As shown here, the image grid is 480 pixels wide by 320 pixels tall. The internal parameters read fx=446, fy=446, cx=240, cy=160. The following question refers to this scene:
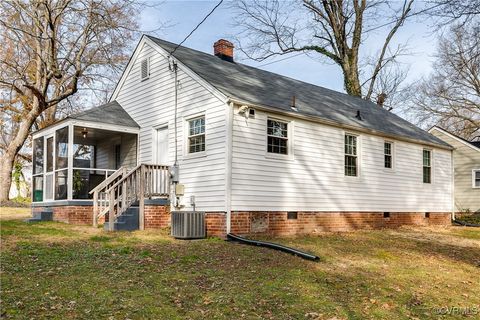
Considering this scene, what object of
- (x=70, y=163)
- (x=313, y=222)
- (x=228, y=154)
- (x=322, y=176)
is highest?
(x=228, y=154)

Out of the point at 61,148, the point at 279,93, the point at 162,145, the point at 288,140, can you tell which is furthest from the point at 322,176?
the point at 61,148

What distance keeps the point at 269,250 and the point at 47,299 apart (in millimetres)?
5002

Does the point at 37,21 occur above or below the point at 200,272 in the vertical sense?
above

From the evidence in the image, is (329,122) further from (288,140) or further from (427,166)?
(427,166)

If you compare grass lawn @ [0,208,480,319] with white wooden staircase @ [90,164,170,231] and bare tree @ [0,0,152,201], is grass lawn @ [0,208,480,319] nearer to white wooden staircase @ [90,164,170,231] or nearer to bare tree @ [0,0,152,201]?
white wooden staircase @ [90,164,170,231]

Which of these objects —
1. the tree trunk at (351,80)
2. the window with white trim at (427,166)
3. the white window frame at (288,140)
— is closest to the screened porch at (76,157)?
the white window frame at (288,140)

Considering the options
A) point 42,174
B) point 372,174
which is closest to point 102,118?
point 42,174

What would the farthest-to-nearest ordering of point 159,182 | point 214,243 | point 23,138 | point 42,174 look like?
1. point 23,138
2. point 42,174
3. point 159,182
4. point 214,243

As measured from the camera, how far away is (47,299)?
558 cm

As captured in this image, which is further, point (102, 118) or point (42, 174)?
point (42, 174)

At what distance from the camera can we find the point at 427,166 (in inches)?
719

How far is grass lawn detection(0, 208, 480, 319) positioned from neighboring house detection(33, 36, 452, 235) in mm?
1460

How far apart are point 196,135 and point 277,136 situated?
2232 mm

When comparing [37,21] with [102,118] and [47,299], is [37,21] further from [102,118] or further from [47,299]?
[47,299]
